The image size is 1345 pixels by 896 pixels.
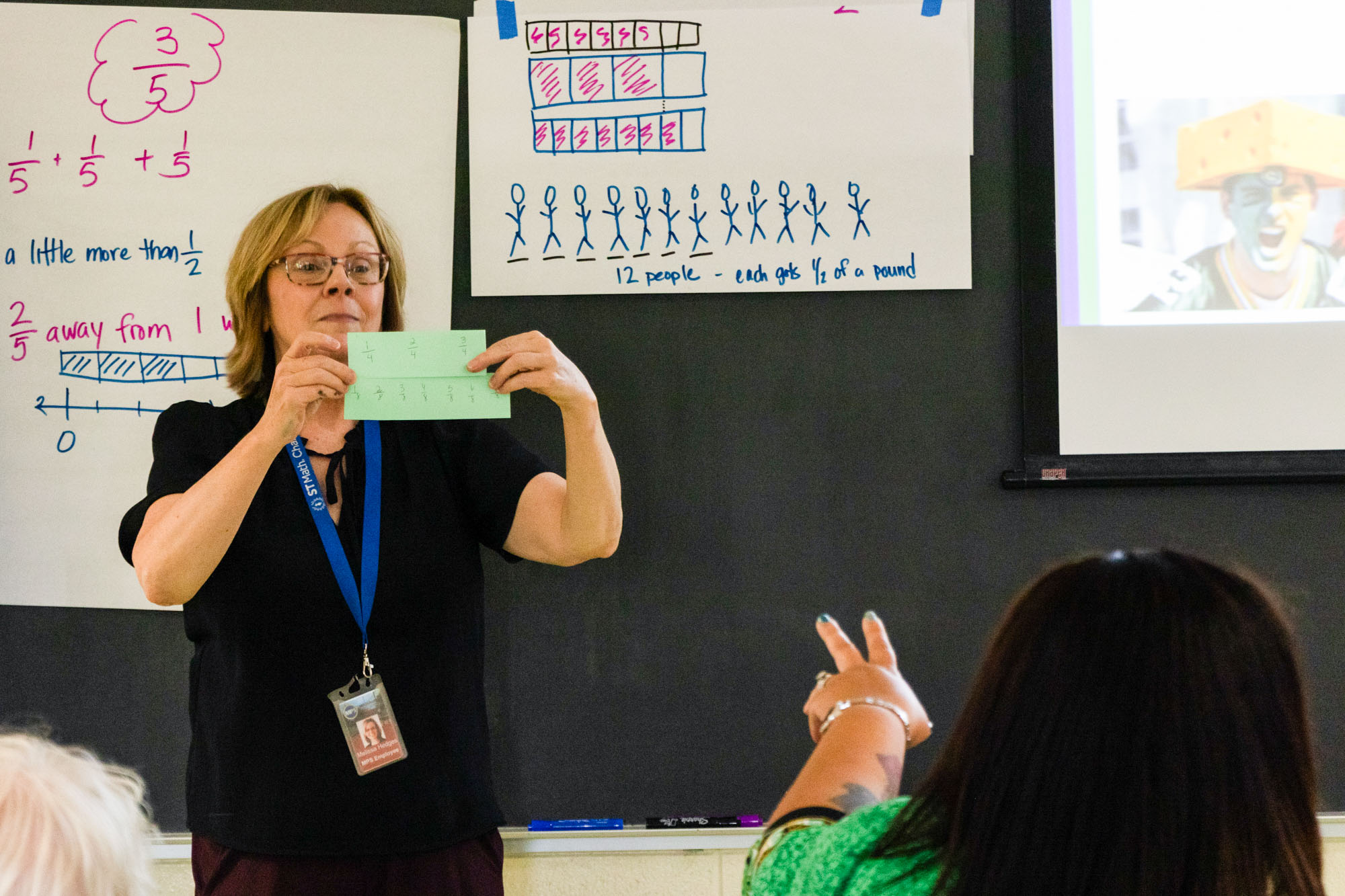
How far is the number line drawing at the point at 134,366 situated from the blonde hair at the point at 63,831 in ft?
3.90

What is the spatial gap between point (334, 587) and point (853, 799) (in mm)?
810

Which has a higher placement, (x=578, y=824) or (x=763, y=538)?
(x=763, y=538)

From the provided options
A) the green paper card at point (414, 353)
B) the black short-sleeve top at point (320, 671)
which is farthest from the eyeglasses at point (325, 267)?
the black short-sleeve top at point (320, 671)

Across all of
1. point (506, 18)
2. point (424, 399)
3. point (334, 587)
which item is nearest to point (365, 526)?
point (334, 587)

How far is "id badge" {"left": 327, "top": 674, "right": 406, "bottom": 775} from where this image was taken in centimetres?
141

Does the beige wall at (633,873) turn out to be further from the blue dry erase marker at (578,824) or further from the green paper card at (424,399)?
the green paper card at (424,399)

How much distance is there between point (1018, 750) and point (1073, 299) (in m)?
1.31

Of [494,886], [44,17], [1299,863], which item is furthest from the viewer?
[44,17]

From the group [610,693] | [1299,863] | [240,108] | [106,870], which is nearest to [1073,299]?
[610,693]

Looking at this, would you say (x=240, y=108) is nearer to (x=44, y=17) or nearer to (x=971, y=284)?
(x=44, y=17)

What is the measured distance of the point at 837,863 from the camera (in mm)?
820

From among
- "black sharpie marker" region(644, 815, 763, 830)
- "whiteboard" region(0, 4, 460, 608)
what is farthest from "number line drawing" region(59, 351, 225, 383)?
"black sharpie marker" region(644, 815, 763, 830)

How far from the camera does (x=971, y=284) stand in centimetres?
190

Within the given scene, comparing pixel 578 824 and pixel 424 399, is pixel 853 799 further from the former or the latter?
pixel 578 824
